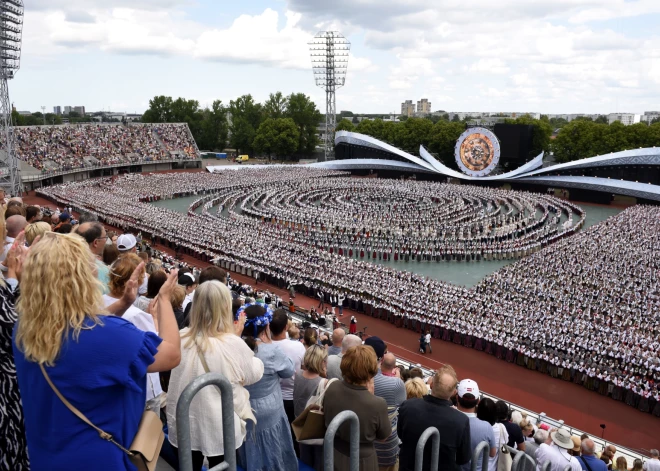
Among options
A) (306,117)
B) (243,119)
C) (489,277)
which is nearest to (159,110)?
(243,119)

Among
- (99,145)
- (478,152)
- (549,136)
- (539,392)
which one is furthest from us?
(549,136)

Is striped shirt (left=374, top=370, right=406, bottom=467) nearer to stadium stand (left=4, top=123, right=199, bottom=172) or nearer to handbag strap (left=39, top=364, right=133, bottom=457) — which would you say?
handbag strap (left=39, top=364, right=133, bottom=457)

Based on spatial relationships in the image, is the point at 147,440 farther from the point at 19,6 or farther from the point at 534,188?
the point at 534,188

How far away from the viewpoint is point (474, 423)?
4.77 metres

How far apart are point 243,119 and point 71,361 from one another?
8705 centimetres

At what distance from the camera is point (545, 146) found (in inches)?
2591

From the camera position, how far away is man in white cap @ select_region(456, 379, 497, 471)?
4734mm

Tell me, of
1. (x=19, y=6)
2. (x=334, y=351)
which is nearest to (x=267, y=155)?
(x=19, y=6)

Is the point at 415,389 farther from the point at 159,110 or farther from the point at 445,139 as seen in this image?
the point at 159,110

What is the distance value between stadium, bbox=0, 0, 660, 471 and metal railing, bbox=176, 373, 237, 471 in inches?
0.4

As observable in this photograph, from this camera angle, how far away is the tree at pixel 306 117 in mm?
86875

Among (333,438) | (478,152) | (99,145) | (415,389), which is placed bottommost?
(415,389)

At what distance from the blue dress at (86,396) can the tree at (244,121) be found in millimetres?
82904

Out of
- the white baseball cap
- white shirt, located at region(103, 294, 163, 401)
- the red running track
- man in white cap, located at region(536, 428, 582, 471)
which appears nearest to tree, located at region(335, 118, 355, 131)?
the red running track
